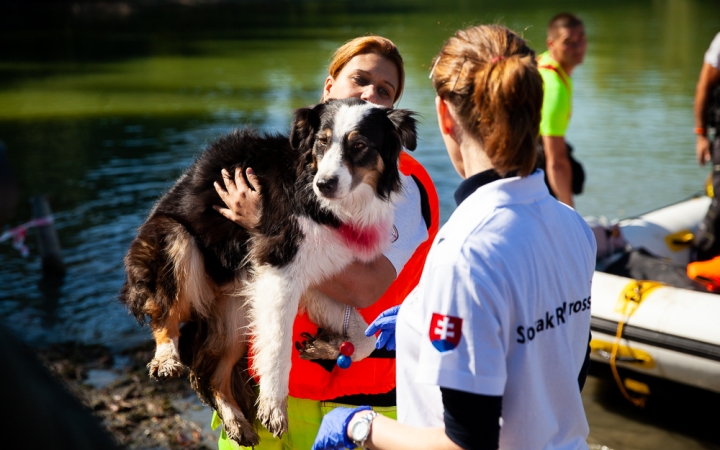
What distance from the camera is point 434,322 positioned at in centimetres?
157

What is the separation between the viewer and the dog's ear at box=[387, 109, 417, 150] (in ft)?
8.96

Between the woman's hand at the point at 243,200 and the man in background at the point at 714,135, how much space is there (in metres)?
4.80

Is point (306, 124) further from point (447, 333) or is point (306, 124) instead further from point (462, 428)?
point (462, 428)

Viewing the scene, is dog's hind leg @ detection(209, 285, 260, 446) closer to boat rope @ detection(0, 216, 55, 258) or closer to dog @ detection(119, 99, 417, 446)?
dog @ detection(119, 99, 417, 446)

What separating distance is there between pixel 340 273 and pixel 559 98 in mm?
4149

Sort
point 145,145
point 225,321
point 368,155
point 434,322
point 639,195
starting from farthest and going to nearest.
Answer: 1. point 145,145
2. point 639,195
3. point 225,321
4. point 368,155
5. point 434,322

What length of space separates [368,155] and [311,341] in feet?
2.60

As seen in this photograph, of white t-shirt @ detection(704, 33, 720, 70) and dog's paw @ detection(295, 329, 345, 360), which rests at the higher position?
white t-shirt @ detection(704, 33, 720, 70)

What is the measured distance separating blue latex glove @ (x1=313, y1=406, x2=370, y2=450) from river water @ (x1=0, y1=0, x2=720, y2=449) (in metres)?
1.22

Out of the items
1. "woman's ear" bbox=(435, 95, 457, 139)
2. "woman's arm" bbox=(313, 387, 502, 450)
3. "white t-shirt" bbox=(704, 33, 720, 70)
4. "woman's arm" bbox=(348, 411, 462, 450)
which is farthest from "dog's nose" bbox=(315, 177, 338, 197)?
"white t-shirt" bbox=(704, 33, 720, 70)

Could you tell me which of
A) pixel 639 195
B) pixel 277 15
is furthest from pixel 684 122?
pixel 277 15

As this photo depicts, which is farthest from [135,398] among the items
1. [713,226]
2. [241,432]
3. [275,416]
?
[713,226]

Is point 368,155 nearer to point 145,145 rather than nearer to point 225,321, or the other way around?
point 225,321

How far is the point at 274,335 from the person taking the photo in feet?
8.94
